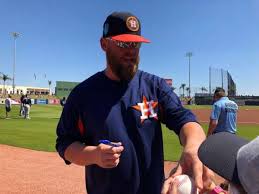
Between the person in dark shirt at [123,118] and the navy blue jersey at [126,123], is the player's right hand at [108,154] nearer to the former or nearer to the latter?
the person in dark shirt at [123,118]

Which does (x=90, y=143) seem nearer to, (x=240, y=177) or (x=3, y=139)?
(x=240, y=177)

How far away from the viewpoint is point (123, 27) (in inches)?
112

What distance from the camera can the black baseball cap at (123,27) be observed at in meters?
2.83

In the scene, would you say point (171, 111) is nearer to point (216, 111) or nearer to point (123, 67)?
point (123, 67)

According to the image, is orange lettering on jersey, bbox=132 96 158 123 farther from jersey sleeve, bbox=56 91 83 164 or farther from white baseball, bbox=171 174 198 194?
white baseball, bbox=171 174 198 194

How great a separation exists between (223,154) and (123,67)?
56.7 inches

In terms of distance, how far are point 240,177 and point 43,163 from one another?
10.1 m

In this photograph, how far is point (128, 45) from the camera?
110 inches

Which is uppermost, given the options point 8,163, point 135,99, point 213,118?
point 135,99

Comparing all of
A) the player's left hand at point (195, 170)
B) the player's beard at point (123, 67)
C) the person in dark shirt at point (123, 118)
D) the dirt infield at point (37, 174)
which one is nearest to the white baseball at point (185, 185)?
the player's left hand at point (195, 170)

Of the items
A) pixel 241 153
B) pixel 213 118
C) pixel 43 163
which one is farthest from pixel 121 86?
pixel 43 163

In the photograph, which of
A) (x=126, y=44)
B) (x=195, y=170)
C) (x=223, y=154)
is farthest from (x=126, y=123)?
(x=223, y=154)

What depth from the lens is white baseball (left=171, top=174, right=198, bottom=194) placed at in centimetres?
172

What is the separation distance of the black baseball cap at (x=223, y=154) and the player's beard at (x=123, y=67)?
4.08 feet
